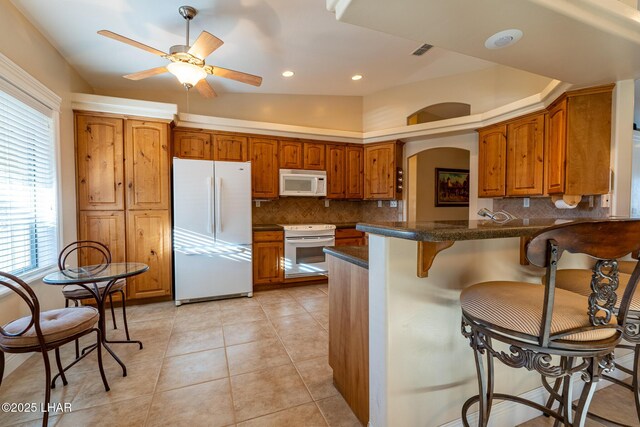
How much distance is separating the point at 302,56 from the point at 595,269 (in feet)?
10.9

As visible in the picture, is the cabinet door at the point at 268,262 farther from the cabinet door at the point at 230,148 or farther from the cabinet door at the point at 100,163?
the cabinet door at the point at 100,163

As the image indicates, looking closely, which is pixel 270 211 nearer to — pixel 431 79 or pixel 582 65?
pixel 431 79

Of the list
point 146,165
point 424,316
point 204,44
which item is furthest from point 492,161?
point 146,165

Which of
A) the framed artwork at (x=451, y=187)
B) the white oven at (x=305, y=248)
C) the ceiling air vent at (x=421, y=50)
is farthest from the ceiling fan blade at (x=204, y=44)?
the framed artwork at (x=451, y=187)

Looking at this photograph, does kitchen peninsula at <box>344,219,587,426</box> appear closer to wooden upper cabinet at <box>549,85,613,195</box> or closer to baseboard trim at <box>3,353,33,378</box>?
wooden upper cabinet at <box>549,85,613,195</box>

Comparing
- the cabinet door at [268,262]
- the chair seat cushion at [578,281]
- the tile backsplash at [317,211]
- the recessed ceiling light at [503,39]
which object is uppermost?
the recessed ceiling light at [503,39]

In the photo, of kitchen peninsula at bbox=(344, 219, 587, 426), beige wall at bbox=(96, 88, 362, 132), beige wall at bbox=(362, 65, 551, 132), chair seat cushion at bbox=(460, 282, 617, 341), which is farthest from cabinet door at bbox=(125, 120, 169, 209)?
chair seat cushion at bbox=(460, 282, 617, 341)

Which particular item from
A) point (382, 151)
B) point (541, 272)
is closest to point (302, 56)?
point (382, 151)

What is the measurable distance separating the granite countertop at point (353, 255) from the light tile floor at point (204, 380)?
91 centimetres

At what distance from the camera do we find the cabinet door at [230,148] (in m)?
3.96

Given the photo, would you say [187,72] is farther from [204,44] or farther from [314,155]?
[314,155]

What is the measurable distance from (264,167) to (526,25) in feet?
11.0

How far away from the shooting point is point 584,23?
1.49 meters

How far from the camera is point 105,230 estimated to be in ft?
10.5
